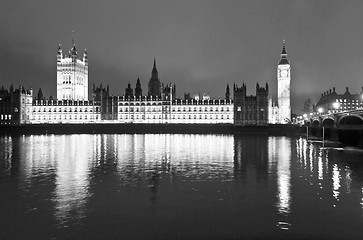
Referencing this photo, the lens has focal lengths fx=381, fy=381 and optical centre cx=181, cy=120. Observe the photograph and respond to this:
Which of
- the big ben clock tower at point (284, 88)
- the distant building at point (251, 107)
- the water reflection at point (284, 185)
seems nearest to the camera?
the water reflection at point (284, 185)

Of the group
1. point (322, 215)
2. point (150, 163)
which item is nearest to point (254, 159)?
point (150, 163)

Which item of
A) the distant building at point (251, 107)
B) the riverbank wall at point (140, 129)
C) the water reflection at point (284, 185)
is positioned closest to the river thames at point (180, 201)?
the water reflection at point (284, 185)

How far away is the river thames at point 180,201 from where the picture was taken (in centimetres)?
1423

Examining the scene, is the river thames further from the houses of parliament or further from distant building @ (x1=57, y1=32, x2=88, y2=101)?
distant building @ (x1=57, y1=32, x2=88, y2=101)

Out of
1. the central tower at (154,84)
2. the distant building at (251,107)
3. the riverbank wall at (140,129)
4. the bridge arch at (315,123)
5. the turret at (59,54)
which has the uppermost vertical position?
the turret at (59,54)

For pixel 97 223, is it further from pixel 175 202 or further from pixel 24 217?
pixel 175 202

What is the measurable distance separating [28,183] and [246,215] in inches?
552

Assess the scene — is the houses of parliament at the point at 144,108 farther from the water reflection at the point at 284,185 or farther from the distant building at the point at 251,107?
the water reflection at the point at 284,185

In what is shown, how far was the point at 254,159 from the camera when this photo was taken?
1437 inches

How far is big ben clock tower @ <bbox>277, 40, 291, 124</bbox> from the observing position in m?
154

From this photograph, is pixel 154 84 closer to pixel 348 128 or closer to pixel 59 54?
pixel 59 54

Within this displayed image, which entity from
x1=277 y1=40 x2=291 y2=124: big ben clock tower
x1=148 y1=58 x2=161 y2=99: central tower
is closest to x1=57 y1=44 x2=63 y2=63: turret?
x1=148 y1=58 x2=161 y2=99: central tower

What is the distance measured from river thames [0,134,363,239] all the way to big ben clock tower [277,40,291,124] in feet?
414

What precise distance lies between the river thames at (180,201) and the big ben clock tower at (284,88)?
4966 inches
